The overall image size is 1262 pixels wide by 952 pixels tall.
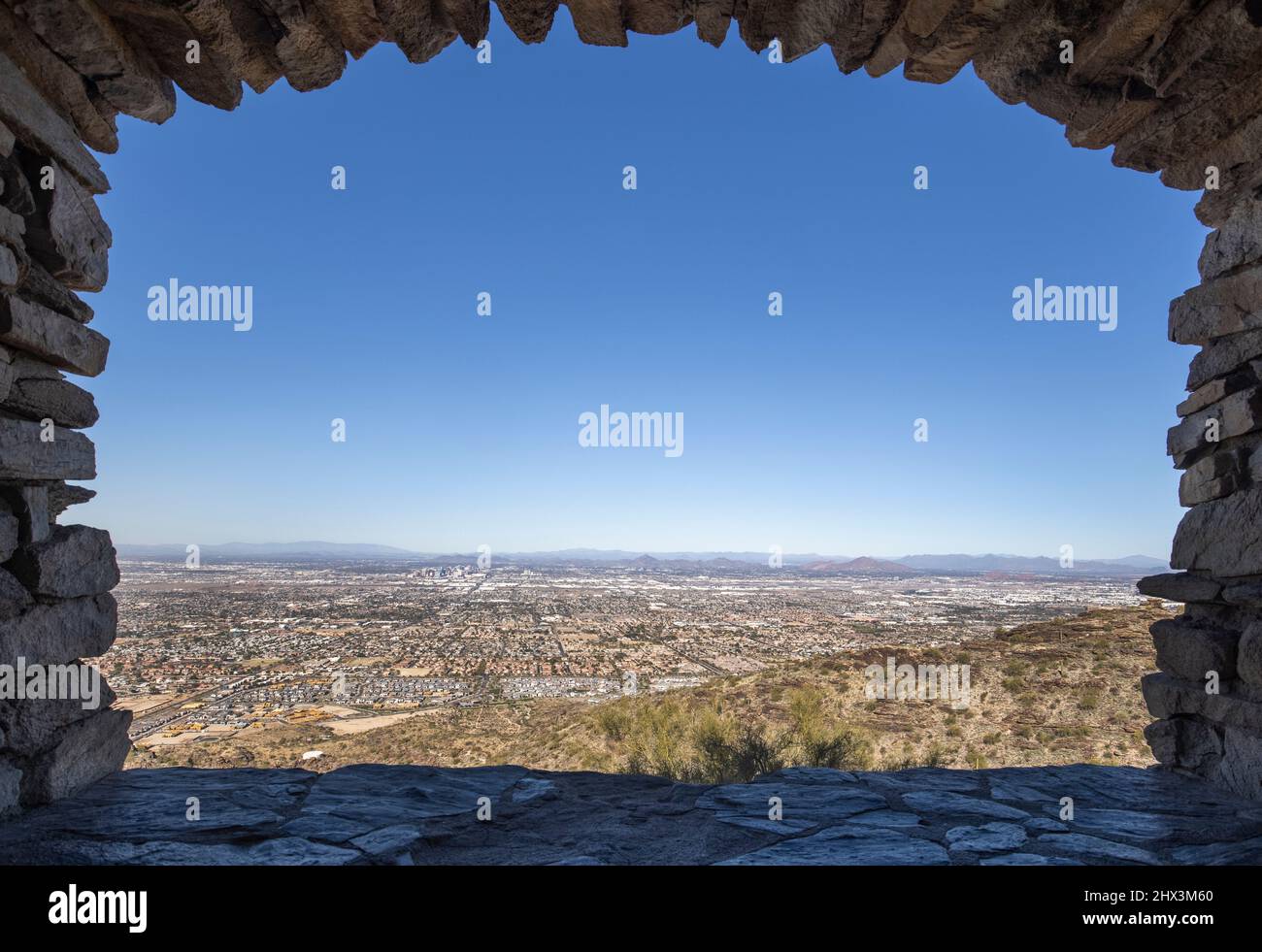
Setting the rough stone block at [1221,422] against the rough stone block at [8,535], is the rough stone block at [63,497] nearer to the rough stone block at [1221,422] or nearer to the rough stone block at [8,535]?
the rough stone block at [8,535]

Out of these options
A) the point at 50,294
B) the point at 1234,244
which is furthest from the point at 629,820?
the point at 1234,244

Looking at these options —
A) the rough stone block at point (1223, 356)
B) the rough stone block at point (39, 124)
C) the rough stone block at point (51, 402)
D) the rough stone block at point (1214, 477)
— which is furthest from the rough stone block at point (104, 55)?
the rough stone block at point (1214, 477)

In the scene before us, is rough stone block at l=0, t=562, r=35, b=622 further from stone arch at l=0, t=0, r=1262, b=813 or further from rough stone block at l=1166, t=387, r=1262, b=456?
rough stone block at l=1166, t=387, r=1262, b=456

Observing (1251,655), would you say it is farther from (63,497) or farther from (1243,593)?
(63,497)

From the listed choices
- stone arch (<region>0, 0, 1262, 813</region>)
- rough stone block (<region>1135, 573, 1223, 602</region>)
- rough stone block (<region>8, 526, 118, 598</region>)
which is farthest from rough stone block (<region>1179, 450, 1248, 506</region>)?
rough stone block (<region>8, 526, 118, 598</region>)
